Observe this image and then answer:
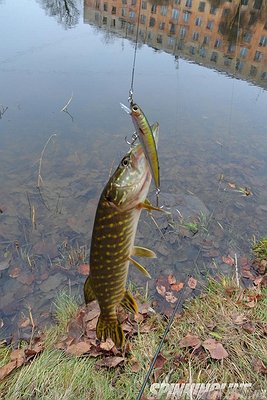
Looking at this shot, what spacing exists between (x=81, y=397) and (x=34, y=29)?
14.3m

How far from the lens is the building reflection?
1489 cm

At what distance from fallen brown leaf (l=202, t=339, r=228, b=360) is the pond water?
1.28 m

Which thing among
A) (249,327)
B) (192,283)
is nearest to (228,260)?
(192,283)

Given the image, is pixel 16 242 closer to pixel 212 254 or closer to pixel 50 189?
pixel 50 189

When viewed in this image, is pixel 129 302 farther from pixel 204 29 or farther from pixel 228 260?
pixel 204 29

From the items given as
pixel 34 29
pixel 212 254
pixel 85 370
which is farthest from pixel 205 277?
pixel 34 29

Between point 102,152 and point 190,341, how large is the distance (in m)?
4.64

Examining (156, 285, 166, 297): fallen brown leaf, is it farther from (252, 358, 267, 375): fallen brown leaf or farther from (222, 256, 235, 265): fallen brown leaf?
(252, 358, 267, 375): fallen brown leaf

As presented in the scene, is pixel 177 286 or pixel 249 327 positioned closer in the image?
pixel 249 327

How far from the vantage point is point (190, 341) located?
128 inches

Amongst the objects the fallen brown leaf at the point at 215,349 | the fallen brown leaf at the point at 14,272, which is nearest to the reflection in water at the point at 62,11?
the fallen brown leaf at the point at 14,272

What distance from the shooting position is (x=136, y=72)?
11.6 meters

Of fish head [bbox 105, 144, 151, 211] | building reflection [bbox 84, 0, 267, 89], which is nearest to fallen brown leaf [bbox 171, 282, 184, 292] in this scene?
fish head [bbox 105, 144, 151, 211]

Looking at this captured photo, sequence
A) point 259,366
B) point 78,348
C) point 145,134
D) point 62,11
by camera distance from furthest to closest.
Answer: point 62,11 < point 78,348 < point 259,366 < point 145,134
